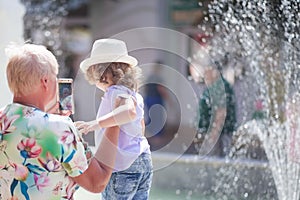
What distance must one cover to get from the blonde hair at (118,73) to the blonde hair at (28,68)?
46 centimetres

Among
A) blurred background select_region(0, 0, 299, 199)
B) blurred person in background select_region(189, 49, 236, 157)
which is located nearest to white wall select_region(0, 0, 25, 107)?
blurred background select_region(0, 0, 299, 199)

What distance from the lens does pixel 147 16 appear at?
14055 mm

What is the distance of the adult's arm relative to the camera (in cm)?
240

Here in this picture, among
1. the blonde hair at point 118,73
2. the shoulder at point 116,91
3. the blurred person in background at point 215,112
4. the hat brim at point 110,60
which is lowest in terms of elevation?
the blurred person in background at point 215,112

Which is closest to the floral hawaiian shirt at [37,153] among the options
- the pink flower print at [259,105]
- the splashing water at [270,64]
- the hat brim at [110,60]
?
the hat brim at [110,60]

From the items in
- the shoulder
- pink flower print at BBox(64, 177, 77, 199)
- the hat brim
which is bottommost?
pink flower print at BBox(64, 177, 77, 199)

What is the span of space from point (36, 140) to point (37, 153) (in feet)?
0.14

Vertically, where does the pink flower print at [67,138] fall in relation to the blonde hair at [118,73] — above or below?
below

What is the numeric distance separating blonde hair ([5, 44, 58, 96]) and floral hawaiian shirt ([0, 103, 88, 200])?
7 centimetres

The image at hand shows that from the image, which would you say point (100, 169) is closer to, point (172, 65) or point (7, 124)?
point (7, 124)

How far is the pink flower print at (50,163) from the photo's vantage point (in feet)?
7.63

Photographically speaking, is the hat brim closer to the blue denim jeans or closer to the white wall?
the blue denim jeans

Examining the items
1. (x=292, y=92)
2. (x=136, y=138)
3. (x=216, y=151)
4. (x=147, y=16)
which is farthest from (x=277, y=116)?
(x=147, y=16)

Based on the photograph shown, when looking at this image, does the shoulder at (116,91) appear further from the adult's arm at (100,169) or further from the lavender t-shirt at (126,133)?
the adult's arm at (100,169)
